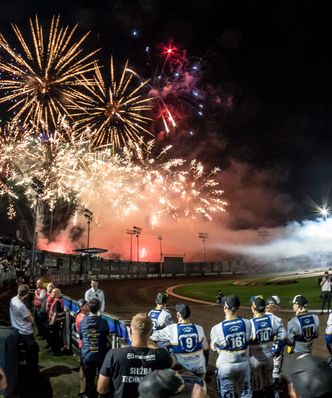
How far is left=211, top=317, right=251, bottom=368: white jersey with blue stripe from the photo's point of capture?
675 cm

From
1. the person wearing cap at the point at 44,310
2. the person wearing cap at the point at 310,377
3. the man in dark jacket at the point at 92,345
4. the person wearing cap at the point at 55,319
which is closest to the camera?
the person wearing cap at the point at 310,377

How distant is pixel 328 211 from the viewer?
72312 millimetres

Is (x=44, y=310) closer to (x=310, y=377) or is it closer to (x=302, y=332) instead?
(x=302, y=332)

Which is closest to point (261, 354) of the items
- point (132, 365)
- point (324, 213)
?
point (132, 365)

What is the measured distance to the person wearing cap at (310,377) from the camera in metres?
2.41

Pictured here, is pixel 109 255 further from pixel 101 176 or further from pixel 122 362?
pixel 122 362

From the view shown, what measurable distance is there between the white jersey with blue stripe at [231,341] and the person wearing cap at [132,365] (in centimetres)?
273

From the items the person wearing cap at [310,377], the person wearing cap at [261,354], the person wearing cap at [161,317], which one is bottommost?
the person wearing cap at [261,354]

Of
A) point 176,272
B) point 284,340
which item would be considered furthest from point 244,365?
point 176,272

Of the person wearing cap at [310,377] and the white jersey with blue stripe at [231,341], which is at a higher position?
the person wearing cap at [310,377]

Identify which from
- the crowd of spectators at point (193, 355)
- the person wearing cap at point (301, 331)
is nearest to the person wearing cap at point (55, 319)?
the crowd of spectators at point (193, 355)

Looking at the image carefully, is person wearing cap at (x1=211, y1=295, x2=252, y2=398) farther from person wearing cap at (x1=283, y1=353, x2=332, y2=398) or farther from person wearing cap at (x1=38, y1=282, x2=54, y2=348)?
person wearing cap at (x1=38, y1=282, x2=54, y2=348)

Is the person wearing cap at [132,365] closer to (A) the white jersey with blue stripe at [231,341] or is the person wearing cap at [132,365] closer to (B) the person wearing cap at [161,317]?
Answer: (A) the white jersey with blue stripe at [231,341]

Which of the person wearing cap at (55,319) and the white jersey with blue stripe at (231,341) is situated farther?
the person wearing cap at (55,319)
